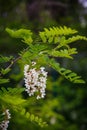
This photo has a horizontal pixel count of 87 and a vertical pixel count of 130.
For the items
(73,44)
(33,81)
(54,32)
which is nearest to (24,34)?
(54,32)

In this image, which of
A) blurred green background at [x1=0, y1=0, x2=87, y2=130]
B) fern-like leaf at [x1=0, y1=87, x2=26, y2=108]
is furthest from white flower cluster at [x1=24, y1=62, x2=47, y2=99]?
blurred green background at [x1=0, y1=0, x2=87, y2=130]

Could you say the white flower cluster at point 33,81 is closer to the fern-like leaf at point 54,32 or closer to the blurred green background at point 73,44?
the fern-like leaf at point 54,32

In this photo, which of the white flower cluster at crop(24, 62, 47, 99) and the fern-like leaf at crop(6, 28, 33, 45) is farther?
the fern-like leaf at crop(6, 28, 33, 45)

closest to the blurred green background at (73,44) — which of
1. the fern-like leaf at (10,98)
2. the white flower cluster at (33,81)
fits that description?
the fern-like leaf at (10,98)

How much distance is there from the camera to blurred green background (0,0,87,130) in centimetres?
597

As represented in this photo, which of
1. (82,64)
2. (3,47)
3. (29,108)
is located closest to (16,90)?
(29,108)

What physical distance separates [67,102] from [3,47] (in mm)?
1986

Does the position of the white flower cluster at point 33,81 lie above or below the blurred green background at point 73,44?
below

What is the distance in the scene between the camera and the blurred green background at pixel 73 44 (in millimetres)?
5967

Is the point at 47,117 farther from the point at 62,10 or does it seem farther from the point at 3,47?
the point at 62,10

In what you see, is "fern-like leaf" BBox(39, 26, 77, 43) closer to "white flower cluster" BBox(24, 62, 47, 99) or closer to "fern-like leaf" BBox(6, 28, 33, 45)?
"fern-like leaf" BBox(6, 28, 33, 45)

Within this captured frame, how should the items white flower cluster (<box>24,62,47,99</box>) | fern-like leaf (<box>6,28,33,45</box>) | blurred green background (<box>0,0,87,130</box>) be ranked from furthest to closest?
blurred green background (<box>0,0,87,130</box>) → fern-like leaf (<box>6,28,33,45</box>) → white flower cluster (<box>24,62,47,99</box>)

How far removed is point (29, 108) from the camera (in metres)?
4.84

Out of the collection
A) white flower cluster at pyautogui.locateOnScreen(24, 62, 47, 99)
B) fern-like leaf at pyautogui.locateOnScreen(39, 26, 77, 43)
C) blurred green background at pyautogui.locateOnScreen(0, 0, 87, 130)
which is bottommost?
white flower cluster at pyautogui.locateOnScreen(24, 62, 47, 99)
